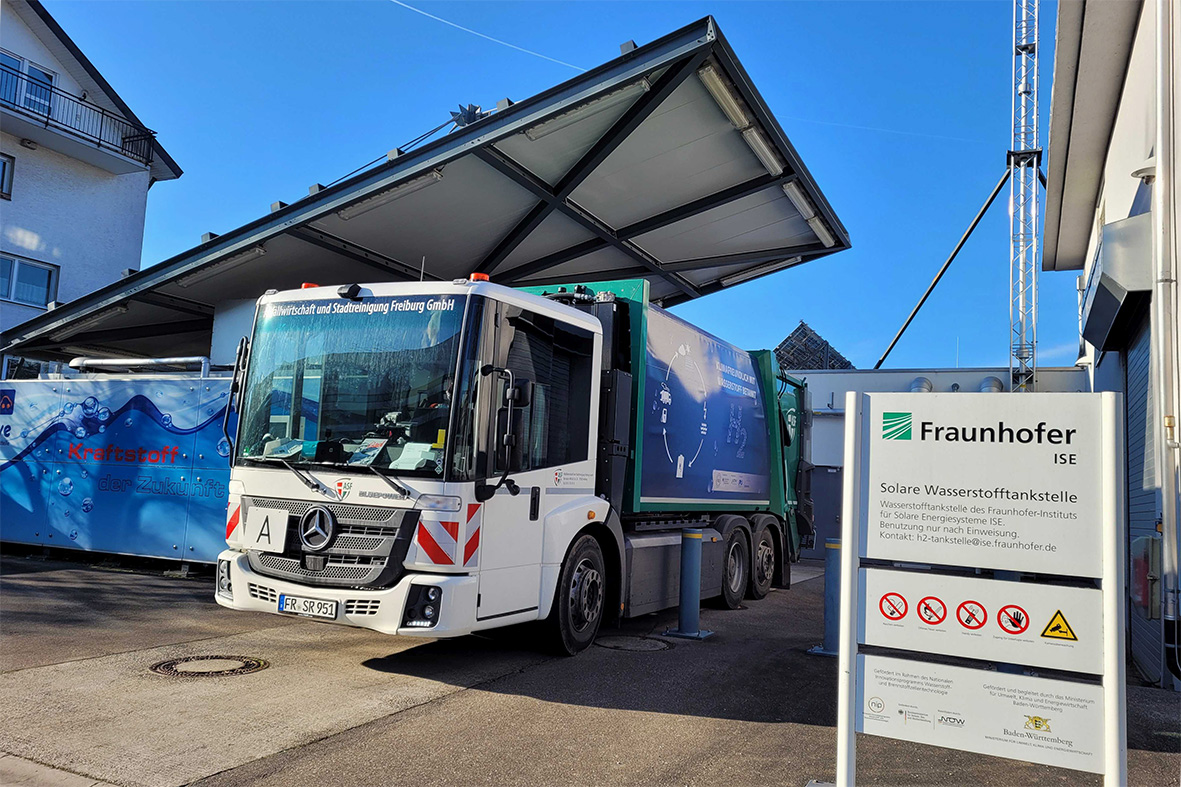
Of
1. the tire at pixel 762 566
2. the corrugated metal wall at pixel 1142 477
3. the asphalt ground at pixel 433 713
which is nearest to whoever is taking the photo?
the asphalt ground at pixel 433 713

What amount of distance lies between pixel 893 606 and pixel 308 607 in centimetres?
410

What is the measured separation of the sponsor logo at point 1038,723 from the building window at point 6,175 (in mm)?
25626

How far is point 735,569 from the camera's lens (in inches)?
437

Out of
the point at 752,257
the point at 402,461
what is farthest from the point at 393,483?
the point at 752,257

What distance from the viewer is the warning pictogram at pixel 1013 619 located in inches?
150

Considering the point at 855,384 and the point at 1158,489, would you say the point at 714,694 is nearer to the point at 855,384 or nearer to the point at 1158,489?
the point at 1158,489

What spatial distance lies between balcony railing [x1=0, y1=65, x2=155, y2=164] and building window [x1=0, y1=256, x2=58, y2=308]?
364 cm

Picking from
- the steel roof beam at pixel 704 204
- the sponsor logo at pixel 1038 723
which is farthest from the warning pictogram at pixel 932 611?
Answer: the steel roof beam at pixel 704 204

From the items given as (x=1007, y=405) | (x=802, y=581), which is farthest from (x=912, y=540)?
(x=802, y=581)

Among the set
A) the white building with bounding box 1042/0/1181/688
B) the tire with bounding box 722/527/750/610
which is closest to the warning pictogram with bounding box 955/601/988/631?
the white building with bounding box 1042/0/1181/688

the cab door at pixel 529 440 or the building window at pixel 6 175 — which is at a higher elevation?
the building window at pixel 6 175

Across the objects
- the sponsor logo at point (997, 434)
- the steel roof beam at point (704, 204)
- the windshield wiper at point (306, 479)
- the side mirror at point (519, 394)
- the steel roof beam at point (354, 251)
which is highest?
the steel roof beam at point (704, 204)

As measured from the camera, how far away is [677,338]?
30.7ft

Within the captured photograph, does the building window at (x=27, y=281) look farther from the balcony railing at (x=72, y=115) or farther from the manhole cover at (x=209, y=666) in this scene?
the manhole cover at (x=209, y=666)
